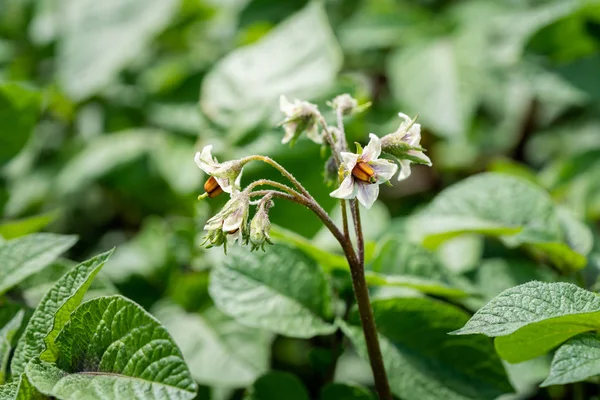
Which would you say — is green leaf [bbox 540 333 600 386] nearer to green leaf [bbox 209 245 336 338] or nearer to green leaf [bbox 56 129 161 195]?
green leaf [bbox 209 245 336 338]

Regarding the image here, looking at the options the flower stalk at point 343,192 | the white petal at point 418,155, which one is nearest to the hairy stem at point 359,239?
the flower stalk at point 343,192

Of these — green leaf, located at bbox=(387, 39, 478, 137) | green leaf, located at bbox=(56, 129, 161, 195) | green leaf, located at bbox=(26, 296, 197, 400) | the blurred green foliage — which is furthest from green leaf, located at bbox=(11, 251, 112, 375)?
green leaf, located at bbox=(387, 39, 478, 137)

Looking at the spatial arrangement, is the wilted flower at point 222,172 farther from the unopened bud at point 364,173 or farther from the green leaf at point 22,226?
the green leaf at point 22,226

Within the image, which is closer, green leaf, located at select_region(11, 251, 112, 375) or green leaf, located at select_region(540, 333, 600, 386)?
green leaf, located at select_region(540, 333, 600, 386)

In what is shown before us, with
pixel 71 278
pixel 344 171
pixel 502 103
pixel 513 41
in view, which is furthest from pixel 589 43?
pixel 71 278

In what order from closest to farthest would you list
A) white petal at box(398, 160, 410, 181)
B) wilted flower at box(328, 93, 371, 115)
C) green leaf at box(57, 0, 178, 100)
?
white petal at box(398, 160, 410, 181) → wilted flower at box(328, 93, 371, 115) → green leaf at box(57, 0, 178, 100)

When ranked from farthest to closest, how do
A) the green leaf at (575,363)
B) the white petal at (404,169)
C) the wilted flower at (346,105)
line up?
the wilted flower at (346,105) → the white petal at (404,169) → the green leaf at (575,363)
